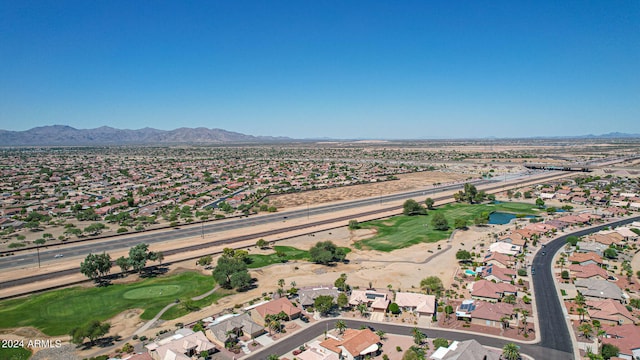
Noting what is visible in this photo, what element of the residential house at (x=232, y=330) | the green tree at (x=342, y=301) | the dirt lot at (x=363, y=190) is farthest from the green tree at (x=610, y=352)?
the dirt lot at (x=363, y=190)

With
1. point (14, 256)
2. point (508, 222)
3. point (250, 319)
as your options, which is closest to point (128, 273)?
point (14, 256)

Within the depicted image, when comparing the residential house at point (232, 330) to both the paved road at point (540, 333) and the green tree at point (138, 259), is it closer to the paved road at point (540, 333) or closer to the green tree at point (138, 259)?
the paved road at point (540, 333)

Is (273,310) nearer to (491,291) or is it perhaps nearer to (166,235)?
(491,291)

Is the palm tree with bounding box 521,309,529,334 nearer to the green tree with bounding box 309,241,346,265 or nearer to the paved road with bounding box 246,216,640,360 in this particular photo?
the paved road with bounding box 246,216,640,360

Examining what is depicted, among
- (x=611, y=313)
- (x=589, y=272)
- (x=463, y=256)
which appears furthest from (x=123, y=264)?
(x=589, y=272)

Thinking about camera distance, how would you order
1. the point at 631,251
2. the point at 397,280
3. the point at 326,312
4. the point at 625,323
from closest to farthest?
1. the point at 625,323
2. the point at 326,312
3. the point at 397,280
4. the point at 631,251

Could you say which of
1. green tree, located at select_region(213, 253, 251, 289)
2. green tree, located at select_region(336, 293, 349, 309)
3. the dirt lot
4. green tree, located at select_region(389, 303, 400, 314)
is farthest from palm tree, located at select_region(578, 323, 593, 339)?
the dirt lot

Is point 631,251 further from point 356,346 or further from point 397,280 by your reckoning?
point 356,346
